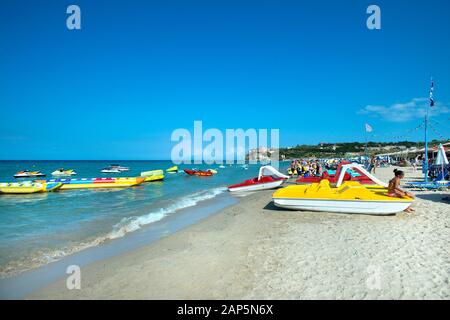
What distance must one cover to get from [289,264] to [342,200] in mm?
5394

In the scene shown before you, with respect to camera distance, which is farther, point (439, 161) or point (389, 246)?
point (439, 161)

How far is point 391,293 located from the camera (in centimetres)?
450

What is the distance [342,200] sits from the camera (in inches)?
412

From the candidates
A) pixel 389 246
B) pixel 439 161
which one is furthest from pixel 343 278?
pixel 439 161

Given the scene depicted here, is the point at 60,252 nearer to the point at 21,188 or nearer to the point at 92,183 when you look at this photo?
the point at 21,188

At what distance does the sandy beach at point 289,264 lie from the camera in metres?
4.82

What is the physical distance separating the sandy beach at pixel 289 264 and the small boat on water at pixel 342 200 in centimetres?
51

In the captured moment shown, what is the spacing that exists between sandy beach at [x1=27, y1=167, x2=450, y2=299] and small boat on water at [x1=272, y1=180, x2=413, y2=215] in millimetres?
507

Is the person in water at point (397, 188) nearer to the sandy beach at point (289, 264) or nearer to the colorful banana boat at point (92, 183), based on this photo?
the sandy beach at point (289, 264)

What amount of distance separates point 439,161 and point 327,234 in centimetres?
1399

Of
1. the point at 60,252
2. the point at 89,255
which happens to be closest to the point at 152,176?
the point at 60,252

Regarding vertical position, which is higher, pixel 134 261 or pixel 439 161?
pixel 439 161

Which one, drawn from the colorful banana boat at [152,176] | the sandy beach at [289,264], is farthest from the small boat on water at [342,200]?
the colorful banana boat at [152,176]
